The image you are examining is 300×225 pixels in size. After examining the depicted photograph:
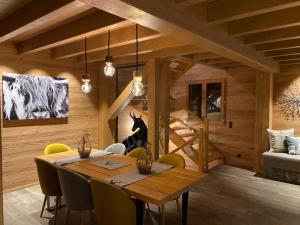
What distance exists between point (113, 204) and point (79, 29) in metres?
1.89

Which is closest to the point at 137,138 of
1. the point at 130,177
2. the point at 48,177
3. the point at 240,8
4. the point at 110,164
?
the point at 110,164

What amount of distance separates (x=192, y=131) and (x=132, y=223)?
462 cm

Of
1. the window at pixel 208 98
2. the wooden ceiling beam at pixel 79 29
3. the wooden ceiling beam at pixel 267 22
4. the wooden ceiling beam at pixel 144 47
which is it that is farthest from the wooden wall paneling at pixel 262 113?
the wooden ceiling beam at pixel 79 29

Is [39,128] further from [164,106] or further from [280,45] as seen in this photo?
[280,45]

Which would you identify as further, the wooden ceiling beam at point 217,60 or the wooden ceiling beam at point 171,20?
the wooden ceiling beam at point 217,60

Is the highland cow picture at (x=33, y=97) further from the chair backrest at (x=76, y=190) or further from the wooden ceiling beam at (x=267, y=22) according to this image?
the wooden ceiling beam at (x=267, y=22)

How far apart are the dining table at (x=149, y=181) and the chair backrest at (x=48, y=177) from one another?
16cm

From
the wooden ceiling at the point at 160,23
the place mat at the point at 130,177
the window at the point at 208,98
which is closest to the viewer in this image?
the wooden ceiling at the point at 160,23

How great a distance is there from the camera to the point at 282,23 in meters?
2.30

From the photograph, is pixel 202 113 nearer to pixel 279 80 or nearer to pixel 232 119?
pixel 232 119

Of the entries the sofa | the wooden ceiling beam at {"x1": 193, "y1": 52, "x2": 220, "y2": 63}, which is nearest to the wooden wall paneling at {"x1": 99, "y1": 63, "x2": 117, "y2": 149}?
the wooden ceiling beam at {"x1": 193, "y1": 52, "x2": 220, "y2": 63}

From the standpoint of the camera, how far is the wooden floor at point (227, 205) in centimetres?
299

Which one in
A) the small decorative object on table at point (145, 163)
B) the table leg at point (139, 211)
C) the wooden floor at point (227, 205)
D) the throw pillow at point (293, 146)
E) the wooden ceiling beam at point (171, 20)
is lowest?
the wooden floor at point (227, 205)

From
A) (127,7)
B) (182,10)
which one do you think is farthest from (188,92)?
(127,7)
